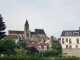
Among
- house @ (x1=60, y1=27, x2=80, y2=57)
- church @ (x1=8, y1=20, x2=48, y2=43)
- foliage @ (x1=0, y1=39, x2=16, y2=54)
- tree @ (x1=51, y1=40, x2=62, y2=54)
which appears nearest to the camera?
foliage @ (x1=0, y1=39, x2=16, y2=54)

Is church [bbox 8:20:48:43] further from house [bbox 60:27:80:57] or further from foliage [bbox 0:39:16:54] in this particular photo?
foliage [bbox 0:39:16:54]

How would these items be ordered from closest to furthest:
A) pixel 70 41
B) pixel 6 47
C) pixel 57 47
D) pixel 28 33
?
pixel 6 47
pixel 70 41
pixel 57 47
pixel 28 33

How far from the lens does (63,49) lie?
56.6 m

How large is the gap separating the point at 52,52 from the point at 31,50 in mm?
8988

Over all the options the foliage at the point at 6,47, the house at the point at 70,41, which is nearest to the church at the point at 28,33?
the house at the point at 70,41

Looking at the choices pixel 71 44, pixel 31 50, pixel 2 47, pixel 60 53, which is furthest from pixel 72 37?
pixel 2 47

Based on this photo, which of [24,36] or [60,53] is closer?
[60,53]

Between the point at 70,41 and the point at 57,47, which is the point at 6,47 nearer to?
the point at 57,47

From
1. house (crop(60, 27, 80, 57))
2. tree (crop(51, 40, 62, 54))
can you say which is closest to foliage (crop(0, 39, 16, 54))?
house (crop(60, 27, 80, 57))

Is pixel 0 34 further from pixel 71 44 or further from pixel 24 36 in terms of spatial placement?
pixel 24 36

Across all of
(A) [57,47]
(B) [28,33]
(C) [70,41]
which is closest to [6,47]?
(A) [57,47]

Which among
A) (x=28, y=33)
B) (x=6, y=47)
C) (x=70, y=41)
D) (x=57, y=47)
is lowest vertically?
(x=57, y=47)

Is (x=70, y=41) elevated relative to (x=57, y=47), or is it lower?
elevated

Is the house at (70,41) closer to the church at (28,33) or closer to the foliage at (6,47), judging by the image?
the foliage at (6,47)
